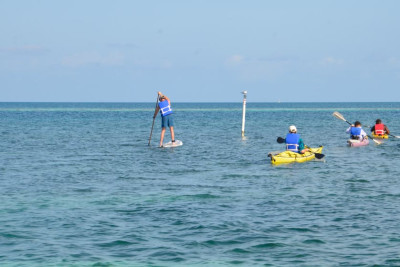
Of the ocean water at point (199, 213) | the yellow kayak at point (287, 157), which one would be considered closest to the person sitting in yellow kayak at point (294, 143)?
the yellow kayak at point (287, 157)

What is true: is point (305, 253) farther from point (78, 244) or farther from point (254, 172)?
point (254, 172)

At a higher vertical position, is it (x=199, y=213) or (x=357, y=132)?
(x=357, y=132)

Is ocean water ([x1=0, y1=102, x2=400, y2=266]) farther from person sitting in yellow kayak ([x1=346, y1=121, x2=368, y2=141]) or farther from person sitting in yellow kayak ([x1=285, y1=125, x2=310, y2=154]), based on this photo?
person sitting in yellow kayak ([x1=346, y1=121, x2=368, y2=141])

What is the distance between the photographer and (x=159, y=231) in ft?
43.0

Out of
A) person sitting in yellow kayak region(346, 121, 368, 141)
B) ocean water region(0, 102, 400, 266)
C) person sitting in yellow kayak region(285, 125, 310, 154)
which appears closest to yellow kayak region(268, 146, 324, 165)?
person sitting in yellow kayak region(285, 125, 310, 154)

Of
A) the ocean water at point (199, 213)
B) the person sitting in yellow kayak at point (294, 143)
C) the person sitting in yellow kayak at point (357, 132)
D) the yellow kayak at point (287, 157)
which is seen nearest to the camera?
the ocean water at point (199, 213)

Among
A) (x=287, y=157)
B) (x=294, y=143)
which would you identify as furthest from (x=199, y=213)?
(x=294, y=143)

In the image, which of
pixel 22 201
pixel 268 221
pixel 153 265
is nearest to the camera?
pixel 153 265

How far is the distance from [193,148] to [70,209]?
64.2 ft

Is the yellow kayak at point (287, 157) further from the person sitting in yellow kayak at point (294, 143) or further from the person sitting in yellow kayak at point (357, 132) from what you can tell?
the person sitting in yellow kayak at point (357, 132)

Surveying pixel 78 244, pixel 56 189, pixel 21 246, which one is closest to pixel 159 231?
pixel 78 244

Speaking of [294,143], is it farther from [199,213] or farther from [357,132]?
[199,213]

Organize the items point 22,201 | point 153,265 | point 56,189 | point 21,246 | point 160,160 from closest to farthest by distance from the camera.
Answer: point 153,265 → point 21,246 → point 22,201 → point 56,189 → point 160,160

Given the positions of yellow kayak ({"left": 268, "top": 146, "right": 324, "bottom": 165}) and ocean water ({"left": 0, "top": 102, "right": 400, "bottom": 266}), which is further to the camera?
yellow kayak ({"left": 268, "top": 146, "right": 324, "bottom": 165})
